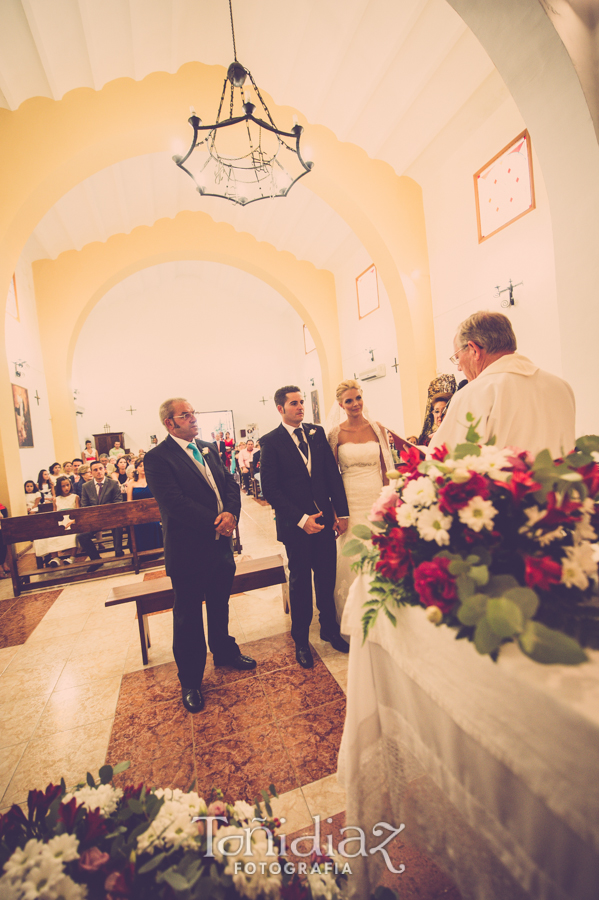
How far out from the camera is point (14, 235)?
503 centimetres

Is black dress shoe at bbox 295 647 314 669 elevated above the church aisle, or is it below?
above

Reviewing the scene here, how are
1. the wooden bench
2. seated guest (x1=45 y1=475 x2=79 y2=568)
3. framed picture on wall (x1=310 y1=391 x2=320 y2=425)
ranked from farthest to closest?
framed picture on wall (x1=310 y1=391 x2=320 y2=425), seated guest (x1=45 y1=475 x2=79 y2=568), the wooden bench

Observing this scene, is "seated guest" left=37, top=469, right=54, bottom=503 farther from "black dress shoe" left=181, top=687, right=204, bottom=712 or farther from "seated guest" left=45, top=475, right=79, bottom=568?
"black dress shoe" left=181, top=687, right=204, bottom=712

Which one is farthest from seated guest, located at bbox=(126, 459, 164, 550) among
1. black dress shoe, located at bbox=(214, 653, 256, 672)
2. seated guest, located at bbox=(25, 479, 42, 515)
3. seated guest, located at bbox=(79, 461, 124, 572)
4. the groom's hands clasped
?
the groom's hands clasped

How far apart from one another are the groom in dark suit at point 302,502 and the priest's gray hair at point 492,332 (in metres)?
1.19

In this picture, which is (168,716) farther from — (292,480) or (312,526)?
(292,480)

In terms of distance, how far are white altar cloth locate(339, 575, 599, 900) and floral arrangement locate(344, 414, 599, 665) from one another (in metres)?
0.08

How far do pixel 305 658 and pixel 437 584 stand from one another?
2.02m

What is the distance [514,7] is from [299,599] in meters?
3.74

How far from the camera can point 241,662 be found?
2719 millimetres

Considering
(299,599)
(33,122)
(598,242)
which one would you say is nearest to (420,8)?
(598,242)

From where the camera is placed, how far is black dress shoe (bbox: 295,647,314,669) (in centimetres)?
267

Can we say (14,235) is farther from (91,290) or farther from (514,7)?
(514,7)

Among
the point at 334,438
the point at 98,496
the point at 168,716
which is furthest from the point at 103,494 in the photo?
the point at 334,438
